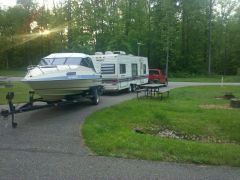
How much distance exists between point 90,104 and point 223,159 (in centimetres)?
976

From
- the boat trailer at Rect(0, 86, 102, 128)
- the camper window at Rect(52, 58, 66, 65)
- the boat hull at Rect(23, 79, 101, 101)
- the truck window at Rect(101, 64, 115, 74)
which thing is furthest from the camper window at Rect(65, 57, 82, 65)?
the truck window at Rect(101, 64, 115, 74)

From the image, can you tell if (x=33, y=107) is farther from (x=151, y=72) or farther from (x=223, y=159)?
(x=151, y=72)

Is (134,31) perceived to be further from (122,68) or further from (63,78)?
(63,78)

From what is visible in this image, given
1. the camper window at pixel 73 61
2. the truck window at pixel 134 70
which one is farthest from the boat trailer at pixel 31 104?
the truck window at pixel 134 70

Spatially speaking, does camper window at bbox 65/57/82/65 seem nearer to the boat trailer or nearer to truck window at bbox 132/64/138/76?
the boat trailer

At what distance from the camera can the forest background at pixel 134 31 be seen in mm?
53531

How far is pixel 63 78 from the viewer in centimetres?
1262

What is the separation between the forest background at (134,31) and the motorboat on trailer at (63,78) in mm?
35330

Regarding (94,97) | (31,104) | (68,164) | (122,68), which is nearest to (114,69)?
(122,68)

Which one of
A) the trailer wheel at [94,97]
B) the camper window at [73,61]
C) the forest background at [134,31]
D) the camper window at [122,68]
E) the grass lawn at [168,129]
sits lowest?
the grass lawn at [168,129]

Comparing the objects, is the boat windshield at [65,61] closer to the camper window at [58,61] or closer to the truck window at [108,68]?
the camper window at [58,61]

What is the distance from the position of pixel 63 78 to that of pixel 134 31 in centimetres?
4429

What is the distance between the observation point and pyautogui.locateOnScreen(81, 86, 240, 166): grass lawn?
24.0ft

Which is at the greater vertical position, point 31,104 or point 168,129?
→ point 31,104
